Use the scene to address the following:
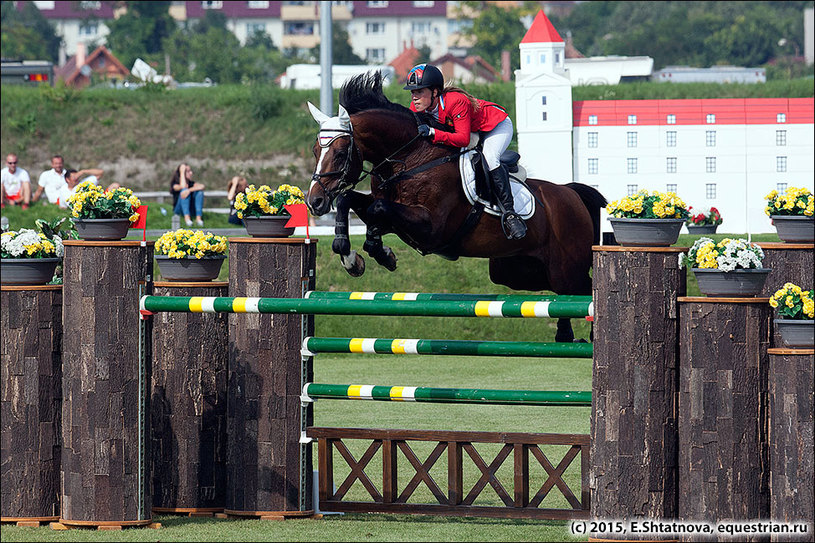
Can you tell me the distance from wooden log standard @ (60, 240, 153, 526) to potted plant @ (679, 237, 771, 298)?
2.26m

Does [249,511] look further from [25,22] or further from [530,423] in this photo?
[25,22]

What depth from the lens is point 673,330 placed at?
15.6ft

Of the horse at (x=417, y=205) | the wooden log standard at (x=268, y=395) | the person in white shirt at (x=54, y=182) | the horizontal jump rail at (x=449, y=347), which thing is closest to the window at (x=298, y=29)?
the person in white shirt at (x=54, y=182)

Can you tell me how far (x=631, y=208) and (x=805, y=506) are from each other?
1.23m

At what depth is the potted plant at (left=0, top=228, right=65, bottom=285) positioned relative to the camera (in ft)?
17.7

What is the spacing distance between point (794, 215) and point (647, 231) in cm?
203

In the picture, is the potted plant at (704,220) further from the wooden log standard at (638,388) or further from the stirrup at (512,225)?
the wooden log standard at (638,388)

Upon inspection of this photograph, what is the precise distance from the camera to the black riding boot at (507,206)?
7016 mm

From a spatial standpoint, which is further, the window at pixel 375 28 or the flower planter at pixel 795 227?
the window at pixel 375 28

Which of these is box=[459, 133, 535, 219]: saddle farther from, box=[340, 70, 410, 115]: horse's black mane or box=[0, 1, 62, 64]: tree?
box=[0, 1, 62, 64]: tree

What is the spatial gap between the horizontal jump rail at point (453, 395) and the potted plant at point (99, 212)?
3.43 ft

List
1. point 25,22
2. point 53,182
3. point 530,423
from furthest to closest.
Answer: point 25,22 → point 53,182 → point 530,423

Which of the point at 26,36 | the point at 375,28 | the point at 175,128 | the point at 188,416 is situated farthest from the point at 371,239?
the point at 375,28

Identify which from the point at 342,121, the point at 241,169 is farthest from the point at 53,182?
the point at 241,169
